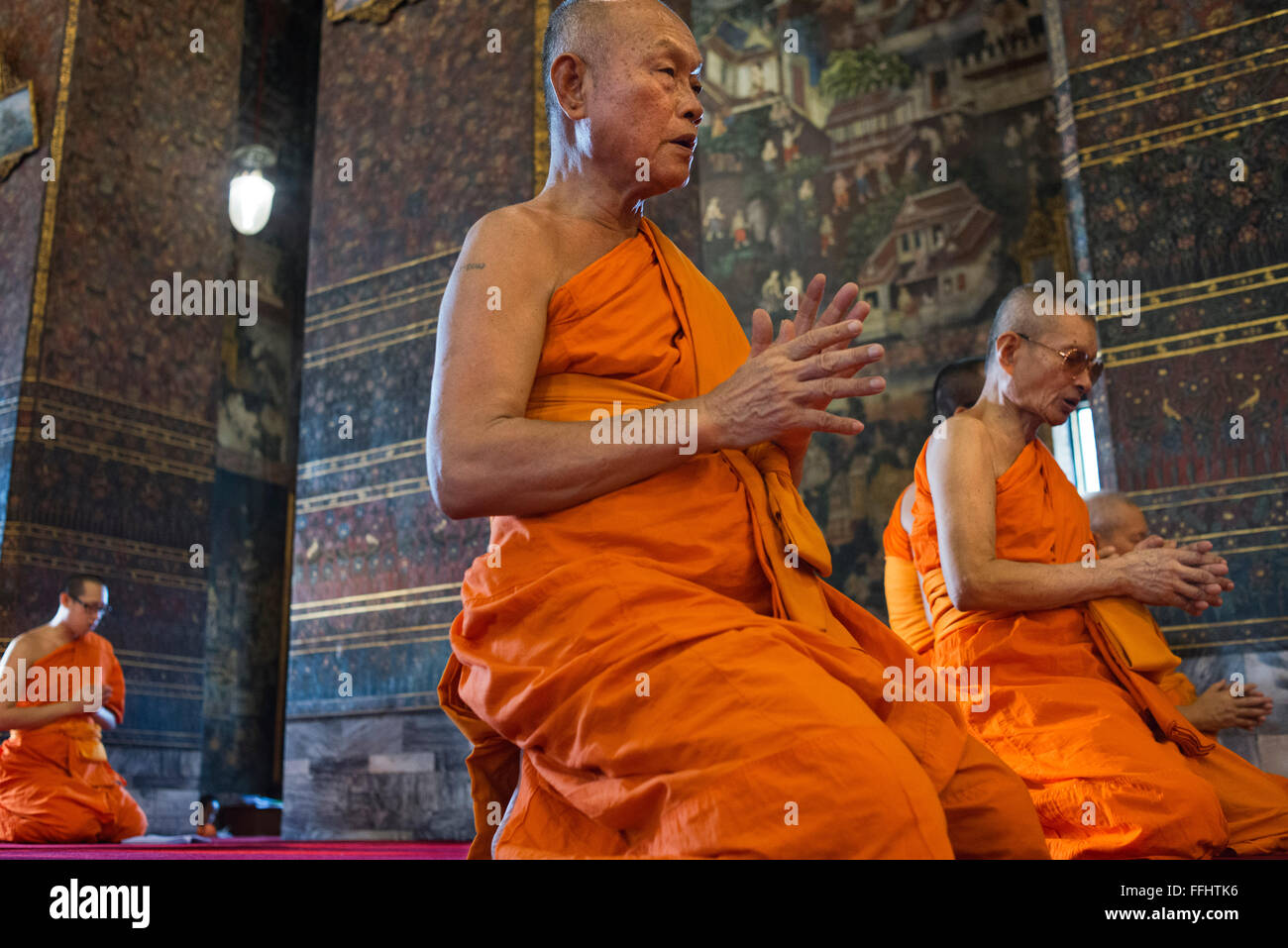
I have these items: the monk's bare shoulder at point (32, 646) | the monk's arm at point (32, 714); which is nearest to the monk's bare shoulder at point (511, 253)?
the monk's arm at point (32, 714)

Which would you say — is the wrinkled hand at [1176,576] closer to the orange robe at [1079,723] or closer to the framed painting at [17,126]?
the orange robe at [1079,723]

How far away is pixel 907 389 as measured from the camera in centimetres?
1294

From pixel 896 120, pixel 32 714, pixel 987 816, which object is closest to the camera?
pixel 987 816

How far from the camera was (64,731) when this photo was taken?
24.0 feet

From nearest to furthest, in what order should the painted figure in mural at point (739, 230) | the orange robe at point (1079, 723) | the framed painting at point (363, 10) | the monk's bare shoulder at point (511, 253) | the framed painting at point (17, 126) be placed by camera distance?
the monk's bare shoulder at point (511, 253) < the orange robe at point (1079, 723) < the framed painting at point (363, 10) < the framed painting at point (17, 126) < the painted figure in mural at point (739, 230)

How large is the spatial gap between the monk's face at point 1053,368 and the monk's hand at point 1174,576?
49 centimetres

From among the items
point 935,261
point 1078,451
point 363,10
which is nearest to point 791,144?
point 935,261

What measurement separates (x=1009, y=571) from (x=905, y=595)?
818mm

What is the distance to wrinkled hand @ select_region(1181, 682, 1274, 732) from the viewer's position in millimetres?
3418

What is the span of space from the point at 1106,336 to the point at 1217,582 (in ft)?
10.3

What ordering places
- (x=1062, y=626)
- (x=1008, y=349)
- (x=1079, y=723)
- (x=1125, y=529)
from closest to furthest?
(x=1079, y=723) < (x=1062, y=626) < (x=1008, y=349) < (x=1125, y=529)

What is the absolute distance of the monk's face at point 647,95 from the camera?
2252 millimetres

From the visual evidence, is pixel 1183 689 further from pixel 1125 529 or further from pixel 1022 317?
pixel 1022 317

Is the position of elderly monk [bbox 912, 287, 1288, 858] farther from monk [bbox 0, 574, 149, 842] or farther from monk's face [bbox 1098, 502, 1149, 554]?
monk [bbox 0, 574, 149, 842]
